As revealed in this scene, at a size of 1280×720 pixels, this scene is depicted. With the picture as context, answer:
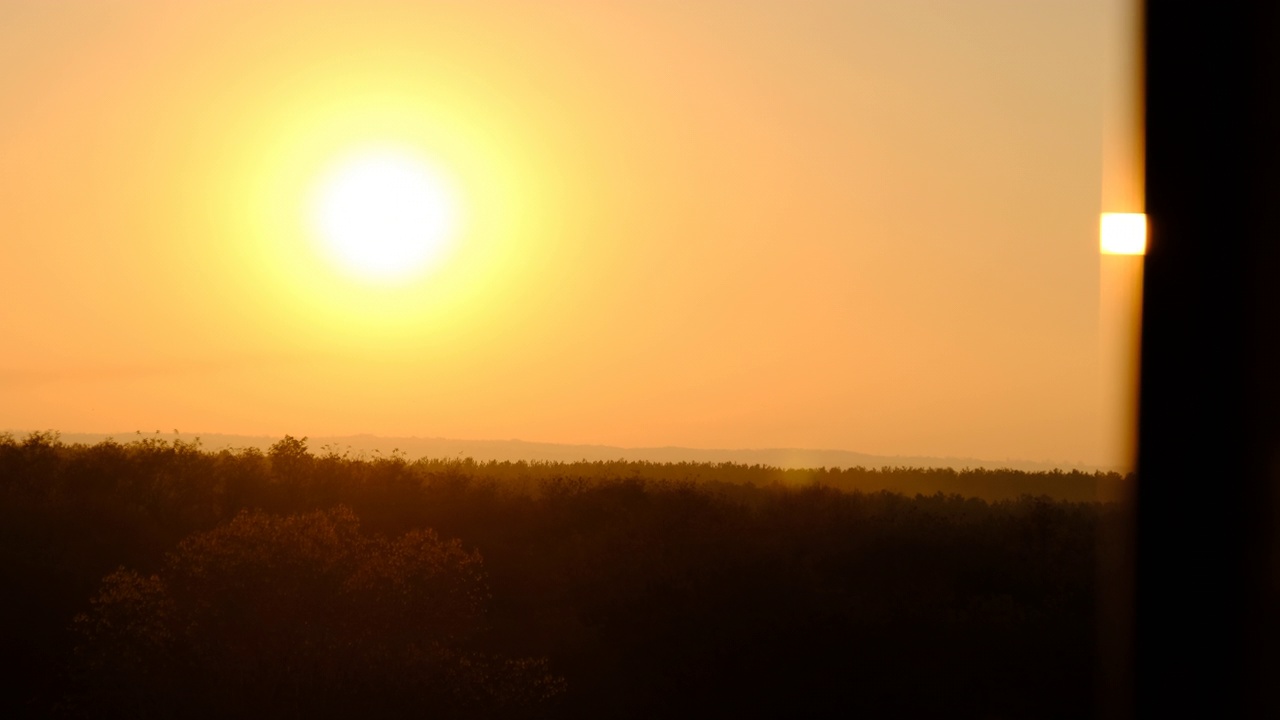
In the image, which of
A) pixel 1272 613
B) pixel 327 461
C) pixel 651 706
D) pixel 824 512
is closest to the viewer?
pixel 1272 613

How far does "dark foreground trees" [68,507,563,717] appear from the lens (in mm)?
15406

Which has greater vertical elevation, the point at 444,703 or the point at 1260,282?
the point at 1260,282

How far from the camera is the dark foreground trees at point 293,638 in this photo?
50.5 ft

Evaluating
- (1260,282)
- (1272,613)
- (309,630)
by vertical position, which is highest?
(1260,282)

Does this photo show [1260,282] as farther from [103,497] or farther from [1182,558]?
[103,497]

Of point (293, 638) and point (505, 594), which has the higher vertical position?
point (293, 638)

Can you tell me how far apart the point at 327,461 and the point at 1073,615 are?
20.3 meters

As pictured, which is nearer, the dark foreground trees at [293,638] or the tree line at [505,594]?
the dark foreground trees at [293,638]

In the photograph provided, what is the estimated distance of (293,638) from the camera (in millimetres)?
16766

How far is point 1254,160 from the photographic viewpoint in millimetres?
2623

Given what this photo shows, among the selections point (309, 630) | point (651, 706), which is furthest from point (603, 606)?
point (309, 630)

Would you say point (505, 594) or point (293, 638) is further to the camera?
point (505, 594)

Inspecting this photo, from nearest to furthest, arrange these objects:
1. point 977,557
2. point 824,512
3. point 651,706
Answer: point 651,706
point 977,557
point 824,512

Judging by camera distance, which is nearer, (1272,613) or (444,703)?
(1272,613)
